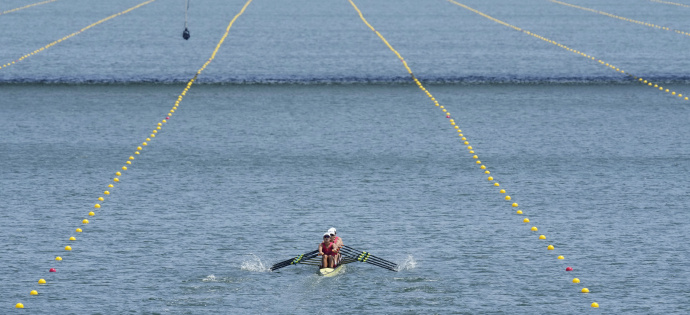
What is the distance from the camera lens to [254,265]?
57.6ft

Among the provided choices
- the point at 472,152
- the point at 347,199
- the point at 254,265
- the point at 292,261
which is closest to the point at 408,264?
the point at 292,261

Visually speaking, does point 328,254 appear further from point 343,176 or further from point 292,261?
point 343,176

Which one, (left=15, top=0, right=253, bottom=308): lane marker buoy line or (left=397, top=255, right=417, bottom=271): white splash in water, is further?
(left=15, top=0, right=253, bottom=308): lane marker buoy line

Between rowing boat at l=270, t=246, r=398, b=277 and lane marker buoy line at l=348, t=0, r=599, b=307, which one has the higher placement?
rowing boat at l=270, t=246, r=398, b=277

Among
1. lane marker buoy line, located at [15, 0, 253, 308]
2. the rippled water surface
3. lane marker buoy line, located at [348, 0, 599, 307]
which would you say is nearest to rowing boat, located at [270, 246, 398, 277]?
the rippled water surface

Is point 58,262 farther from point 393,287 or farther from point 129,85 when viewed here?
point 129,85

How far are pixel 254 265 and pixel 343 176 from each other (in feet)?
23.0

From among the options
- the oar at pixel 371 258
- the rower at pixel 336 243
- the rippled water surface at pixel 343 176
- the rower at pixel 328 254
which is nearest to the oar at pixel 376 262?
the oar at pixel 371 258

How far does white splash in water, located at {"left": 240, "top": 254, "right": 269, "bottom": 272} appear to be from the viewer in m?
17.4

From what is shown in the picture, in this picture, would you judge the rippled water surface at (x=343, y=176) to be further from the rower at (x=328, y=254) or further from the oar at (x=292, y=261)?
the rower at (x=328, y=254)

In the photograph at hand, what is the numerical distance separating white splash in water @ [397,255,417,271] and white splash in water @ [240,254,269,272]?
2120mm

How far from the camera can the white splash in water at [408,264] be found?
1747 cm

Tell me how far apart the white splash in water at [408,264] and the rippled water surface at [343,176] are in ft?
0.10

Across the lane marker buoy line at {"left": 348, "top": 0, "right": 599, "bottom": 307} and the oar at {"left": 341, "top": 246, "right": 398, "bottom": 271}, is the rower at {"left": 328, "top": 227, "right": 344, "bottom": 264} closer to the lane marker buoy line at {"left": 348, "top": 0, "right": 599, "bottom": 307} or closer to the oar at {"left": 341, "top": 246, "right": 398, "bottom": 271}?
the oar at {"left": 341, "top": 246, "right": 398, "bottom": 271}
